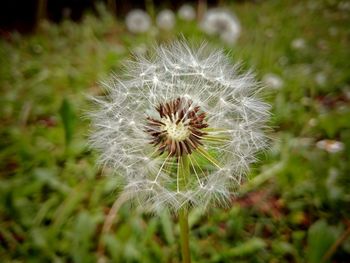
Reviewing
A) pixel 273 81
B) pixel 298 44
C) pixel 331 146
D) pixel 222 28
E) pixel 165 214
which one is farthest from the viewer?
pixel 222 28

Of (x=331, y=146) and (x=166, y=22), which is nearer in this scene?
(x=331, y=146)

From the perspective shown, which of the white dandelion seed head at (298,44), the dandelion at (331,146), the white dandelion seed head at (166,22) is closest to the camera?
the dandelion at (331,146)

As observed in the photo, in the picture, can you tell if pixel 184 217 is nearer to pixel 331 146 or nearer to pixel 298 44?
pixel 331 146

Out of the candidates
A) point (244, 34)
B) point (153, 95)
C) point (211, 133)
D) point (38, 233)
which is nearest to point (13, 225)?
point (38, 233)

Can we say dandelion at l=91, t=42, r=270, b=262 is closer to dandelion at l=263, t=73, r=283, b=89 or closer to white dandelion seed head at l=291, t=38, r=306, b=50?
dandelion at l=263, t=73, r=283, b=89

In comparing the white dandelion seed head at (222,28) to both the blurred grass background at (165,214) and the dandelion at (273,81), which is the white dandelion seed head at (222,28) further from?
the dandelion at (273,81)

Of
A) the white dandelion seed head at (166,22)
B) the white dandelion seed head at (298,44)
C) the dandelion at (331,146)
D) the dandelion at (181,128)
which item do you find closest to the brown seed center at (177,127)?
the dandelion at (181,128)

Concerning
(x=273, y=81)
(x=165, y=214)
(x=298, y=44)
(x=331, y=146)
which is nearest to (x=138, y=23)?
(x=298, y=44)
